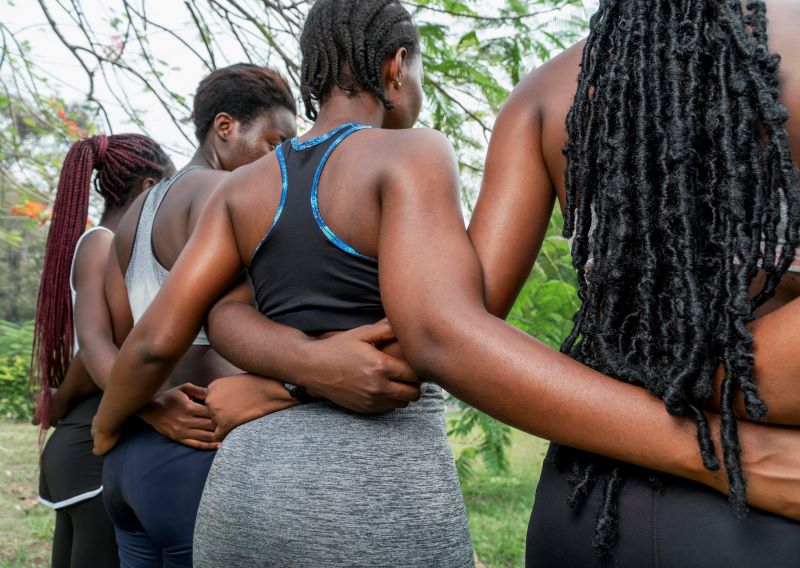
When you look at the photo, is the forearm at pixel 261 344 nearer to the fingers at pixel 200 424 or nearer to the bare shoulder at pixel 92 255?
the fingers at pixel 200 424

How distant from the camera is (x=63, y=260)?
3.61 metres

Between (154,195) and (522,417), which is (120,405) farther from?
(522,417)

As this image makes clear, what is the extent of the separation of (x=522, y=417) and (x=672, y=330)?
28 cm

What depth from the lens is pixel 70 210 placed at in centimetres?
375

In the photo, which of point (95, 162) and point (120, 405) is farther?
point (95, 162)

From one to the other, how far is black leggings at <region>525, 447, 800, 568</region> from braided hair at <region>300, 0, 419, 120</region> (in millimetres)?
1092

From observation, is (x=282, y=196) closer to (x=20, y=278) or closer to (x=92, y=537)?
(x=92, y=537)

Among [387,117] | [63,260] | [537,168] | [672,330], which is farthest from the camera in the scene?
[63,260]

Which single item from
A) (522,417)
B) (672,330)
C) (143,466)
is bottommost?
(143,466)

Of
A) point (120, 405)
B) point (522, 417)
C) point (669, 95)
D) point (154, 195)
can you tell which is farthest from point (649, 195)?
point (154, 195)

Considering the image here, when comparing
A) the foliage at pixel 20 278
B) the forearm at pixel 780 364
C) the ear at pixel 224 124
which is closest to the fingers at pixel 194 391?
the ear at pixel 224 124

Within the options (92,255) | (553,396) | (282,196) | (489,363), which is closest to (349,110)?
(282,196)

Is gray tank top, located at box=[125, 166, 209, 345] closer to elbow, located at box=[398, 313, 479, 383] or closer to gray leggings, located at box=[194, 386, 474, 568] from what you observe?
gray leggings, located at box=[194, 386, 474, 568]

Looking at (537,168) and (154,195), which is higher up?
(537,168)
